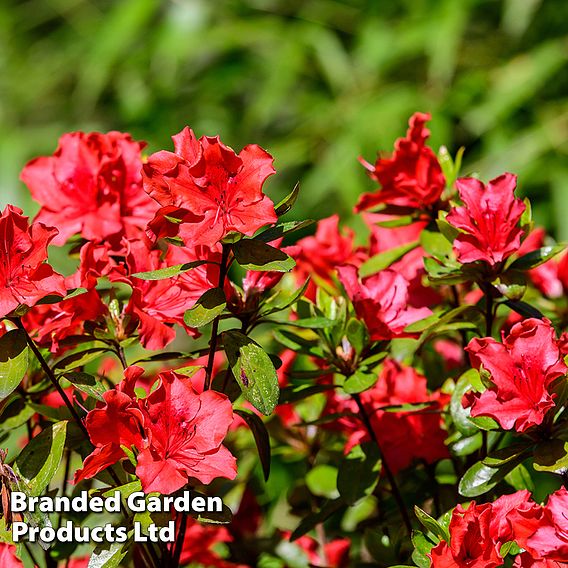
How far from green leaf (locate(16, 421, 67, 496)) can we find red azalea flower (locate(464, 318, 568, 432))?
25 centimetres

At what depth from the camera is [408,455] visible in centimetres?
81

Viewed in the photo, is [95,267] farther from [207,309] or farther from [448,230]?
[448,230]

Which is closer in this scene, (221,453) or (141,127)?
(221,453)

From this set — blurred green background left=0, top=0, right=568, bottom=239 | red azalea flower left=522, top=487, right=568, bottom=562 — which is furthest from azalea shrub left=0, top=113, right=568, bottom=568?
blurred green background left=0, top=0, right=568, bottom=239

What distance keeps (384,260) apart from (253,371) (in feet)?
0.81

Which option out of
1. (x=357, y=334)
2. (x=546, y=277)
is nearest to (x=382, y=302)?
(x=357, y=334)

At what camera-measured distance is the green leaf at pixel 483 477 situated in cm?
63

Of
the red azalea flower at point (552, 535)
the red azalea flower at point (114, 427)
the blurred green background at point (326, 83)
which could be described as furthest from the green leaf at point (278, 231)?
the blurred green background at point (326, 83)

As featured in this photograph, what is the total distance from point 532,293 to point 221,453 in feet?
1.20

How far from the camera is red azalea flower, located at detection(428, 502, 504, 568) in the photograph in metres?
0.57

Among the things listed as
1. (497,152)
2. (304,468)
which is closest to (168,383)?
(304,468)

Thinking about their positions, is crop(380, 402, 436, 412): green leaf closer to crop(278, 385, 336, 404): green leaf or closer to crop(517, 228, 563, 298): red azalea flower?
crop(278, 385, 336, 404): green leaf

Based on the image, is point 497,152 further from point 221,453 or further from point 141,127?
point 221,453

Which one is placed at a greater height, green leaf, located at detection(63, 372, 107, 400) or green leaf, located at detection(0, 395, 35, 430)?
green leaf, located at detection(63, 372, 107, 400)
